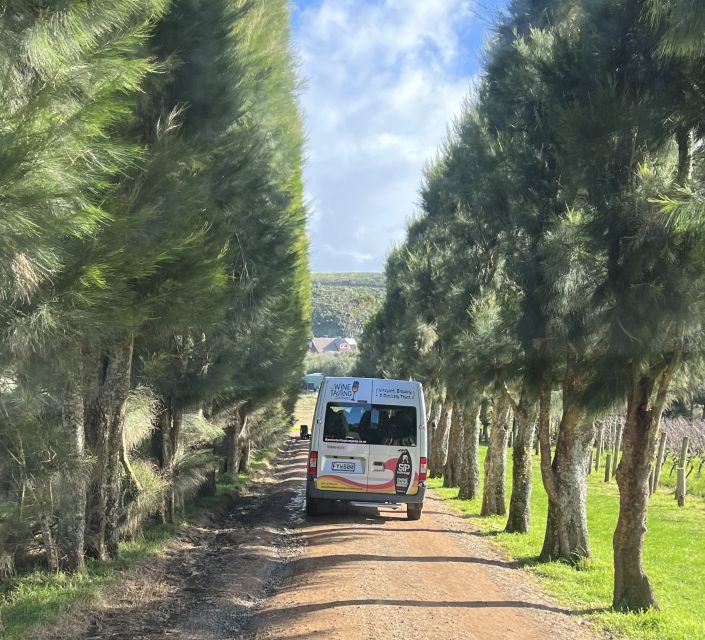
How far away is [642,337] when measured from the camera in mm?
8461

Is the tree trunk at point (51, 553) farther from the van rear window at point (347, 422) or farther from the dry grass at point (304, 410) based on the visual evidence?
the dry grass at point (304, 410)

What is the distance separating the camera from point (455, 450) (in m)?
27.6

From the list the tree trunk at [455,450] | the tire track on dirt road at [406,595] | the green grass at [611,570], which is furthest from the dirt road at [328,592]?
the tree trunk at [455,450]

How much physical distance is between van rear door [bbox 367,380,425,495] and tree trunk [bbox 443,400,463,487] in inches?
425

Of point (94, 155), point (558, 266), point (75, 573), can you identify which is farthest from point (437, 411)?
point (94, 155)

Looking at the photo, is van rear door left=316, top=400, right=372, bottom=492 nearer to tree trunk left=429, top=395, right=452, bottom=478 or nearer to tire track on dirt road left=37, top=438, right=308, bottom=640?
tire track on dirt road left=37, top=438, right=308, bottom=640

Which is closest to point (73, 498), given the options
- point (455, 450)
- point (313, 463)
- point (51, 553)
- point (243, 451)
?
point (51, 553)

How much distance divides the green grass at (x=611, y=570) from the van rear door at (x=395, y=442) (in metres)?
2.07

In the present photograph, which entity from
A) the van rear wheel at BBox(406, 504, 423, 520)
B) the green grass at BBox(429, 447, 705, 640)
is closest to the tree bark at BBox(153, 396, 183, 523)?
the van rear wheel at BBox(406, 504, 423, 520)

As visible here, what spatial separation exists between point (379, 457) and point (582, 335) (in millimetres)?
6468

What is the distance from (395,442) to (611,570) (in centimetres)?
539

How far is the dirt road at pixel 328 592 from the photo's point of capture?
779 cm

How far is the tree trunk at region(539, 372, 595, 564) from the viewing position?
40.3ft

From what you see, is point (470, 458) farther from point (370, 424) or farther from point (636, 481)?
point (636, 481)
